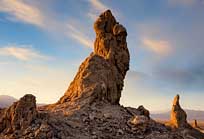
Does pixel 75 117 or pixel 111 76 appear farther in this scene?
pixel 111 76

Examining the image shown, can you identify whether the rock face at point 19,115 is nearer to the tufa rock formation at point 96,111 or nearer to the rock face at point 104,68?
the tufa rock formation at point 96,111

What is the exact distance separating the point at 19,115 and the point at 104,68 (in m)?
10.8

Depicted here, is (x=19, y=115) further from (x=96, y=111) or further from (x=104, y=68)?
(x=104, y=68)

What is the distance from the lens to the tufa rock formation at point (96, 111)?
25.8m

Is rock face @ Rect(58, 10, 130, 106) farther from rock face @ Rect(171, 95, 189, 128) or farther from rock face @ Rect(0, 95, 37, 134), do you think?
rock face @ Rect(171, 95, 189, 128)

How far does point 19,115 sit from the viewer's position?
84.5 ft

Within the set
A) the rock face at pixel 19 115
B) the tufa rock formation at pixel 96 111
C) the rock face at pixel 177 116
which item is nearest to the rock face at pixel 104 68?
the tufa rock formation at pixel 96 111

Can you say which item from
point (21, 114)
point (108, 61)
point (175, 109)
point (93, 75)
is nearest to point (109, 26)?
point (108, 61)

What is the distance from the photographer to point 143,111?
115 ft

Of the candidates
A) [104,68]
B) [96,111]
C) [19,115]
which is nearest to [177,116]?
[104,68]

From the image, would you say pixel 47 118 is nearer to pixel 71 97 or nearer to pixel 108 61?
pixel 71 97

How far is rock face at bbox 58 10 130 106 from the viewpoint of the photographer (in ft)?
106

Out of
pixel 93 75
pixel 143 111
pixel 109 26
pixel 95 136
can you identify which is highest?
pixel 109 26

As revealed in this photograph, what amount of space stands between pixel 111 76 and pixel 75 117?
23.5 ft
